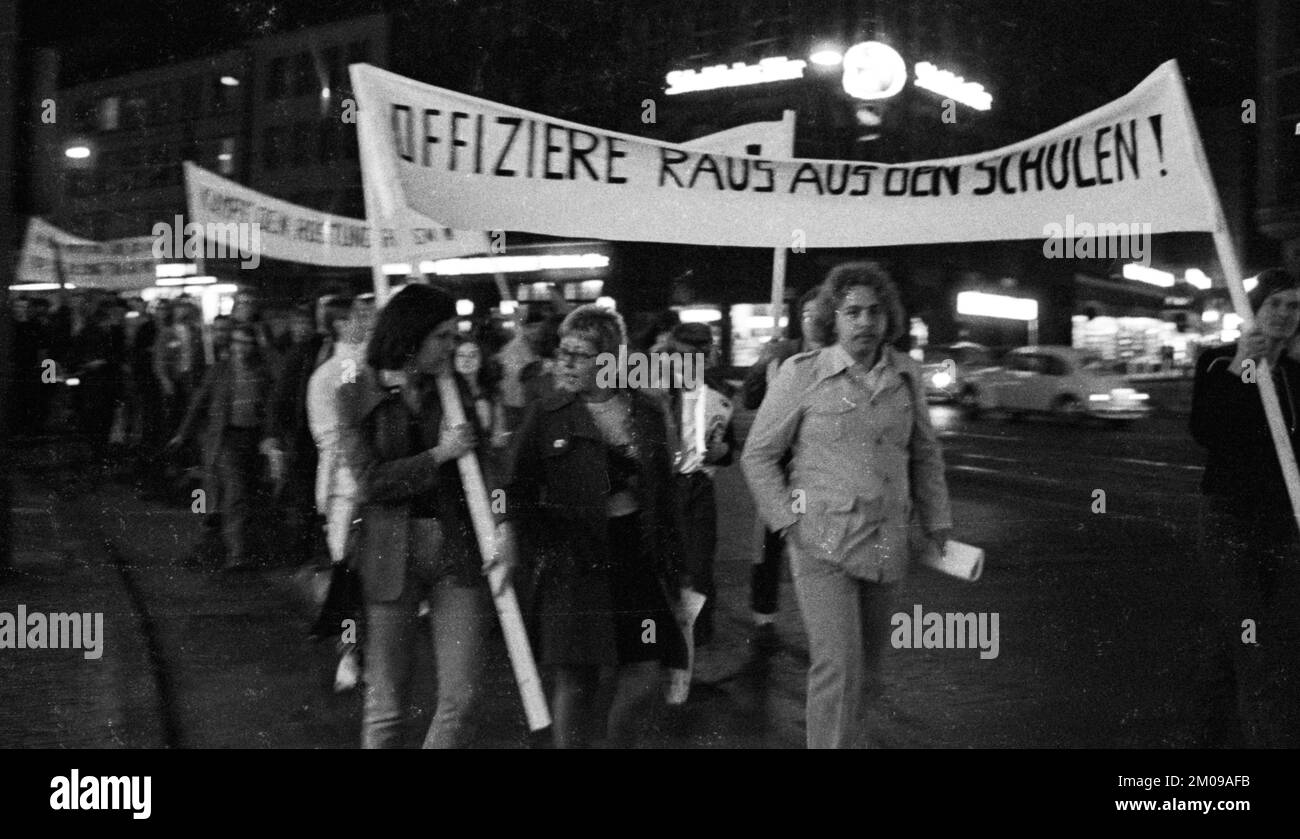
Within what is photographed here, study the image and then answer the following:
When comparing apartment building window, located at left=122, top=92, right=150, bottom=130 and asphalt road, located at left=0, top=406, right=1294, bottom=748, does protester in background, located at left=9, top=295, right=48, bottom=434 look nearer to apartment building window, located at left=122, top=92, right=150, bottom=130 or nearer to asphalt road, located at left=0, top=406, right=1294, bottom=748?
asphalt road, located at left=0, top=406, right=1294, bottom=748

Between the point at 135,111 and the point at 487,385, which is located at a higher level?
the point at 135,111

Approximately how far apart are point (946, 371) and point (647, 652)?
20.8 feet

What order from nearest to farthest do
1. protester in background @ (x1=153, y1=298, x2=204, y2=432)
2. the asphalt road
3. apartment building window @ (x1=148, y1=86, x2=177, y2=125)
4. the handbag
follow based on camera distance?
the handbag, the asphalt road, apartment building window @ (x1=148, y1=86, x2=177, y2=125), protester in background @ (x1=153, y1=298, x2=204, y2=432)

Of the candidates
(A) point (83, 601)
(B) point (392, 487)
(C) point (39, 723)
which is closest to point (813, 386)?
(B) point (392, 487)

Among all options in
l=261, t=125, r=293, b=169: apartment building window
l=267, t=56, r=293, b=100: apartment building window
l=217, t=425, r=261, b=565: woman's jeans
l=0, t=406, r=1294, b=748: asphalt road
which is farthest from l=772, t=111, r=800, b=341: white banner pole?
l=261, t=125, r=293, b=169: apartment building window

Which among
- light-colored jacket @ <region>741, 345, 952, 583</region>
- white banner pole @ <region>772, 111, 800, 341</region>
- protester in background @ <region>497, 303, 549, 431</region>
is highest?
white banner pole @ <region>772, 111, 800, 341</region>

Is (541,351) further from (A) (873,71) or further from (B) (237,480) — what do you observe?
(B) (237,480)

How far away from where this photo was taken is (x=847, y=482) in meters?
4.14

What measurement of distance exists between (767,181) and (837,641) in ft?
6.76

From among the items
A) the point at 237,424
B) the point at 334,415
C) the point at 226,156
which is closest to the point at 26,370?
the point at 237,424

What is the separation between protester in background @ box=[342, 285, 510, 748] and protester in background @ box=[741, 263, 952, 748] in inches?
38.4

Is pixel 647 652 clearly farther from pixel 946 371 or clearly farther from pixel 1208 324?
pixel 946 371

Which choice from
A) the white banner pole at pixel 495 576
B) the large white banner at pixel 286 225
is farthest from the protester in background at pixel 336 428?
the large white banner at pixel 286 225

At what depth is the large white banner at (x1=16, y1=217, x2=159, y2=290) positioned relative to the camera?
8031 mm
